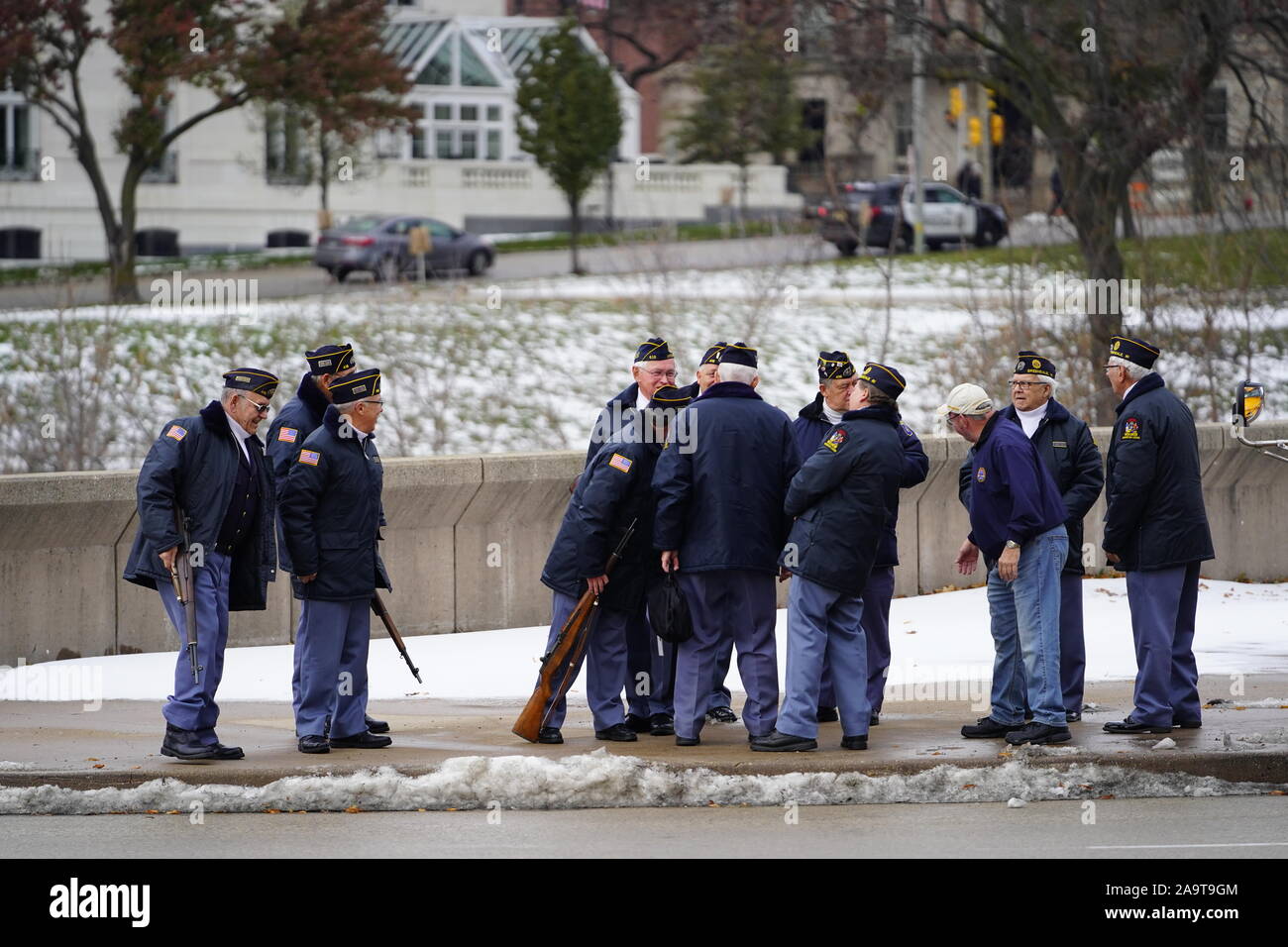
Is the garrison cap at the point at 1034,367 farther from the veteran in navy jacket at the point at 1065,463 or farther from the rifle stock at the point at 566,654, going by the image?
the rifle stock at the point at 566,654

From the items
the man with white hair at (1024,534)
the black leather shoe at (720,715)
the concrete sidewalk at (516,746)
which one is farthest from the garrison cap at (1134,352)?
the black leather shoe at (720,715)

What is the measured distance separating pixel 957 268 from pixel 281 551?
28.4 meters

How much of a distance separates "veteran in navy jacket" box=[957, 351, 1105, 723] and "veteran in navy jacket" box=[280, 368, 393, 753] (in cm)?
308

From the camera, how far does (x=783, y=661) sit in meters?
13.2

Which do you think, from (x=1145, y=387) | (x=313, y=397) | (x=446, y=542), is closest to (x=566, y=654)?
(x=313, y=397)

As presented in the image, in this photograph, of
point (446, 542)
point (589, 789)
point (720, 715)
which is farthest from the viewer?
point (446, 542)

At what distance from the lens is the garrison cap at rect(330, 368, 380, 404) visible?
9391 millimetres

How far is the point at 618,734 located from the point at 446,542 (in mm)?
4013

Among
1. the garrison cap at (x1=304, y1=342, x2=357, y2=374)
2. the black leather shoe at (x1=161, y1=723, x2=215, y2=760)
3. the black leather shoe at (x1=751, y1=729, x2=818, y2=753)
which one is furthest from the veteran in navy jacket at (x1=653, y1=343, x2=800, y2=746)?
the black leather shoe at (x1=161, y1=723, x2=215, y2=760)

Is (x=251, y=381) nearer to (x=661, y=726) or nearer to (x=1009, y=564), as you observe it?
(x=661, y=726)

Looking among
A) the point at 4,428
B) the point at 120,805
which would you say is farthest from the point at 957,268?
the point at 120,805

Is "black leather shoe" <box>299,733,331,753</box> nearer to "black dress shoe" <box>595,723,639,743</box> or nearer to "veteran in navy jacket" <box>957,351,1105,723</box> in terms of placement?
"black dress shoe" <box>595,723,639,743</box>
